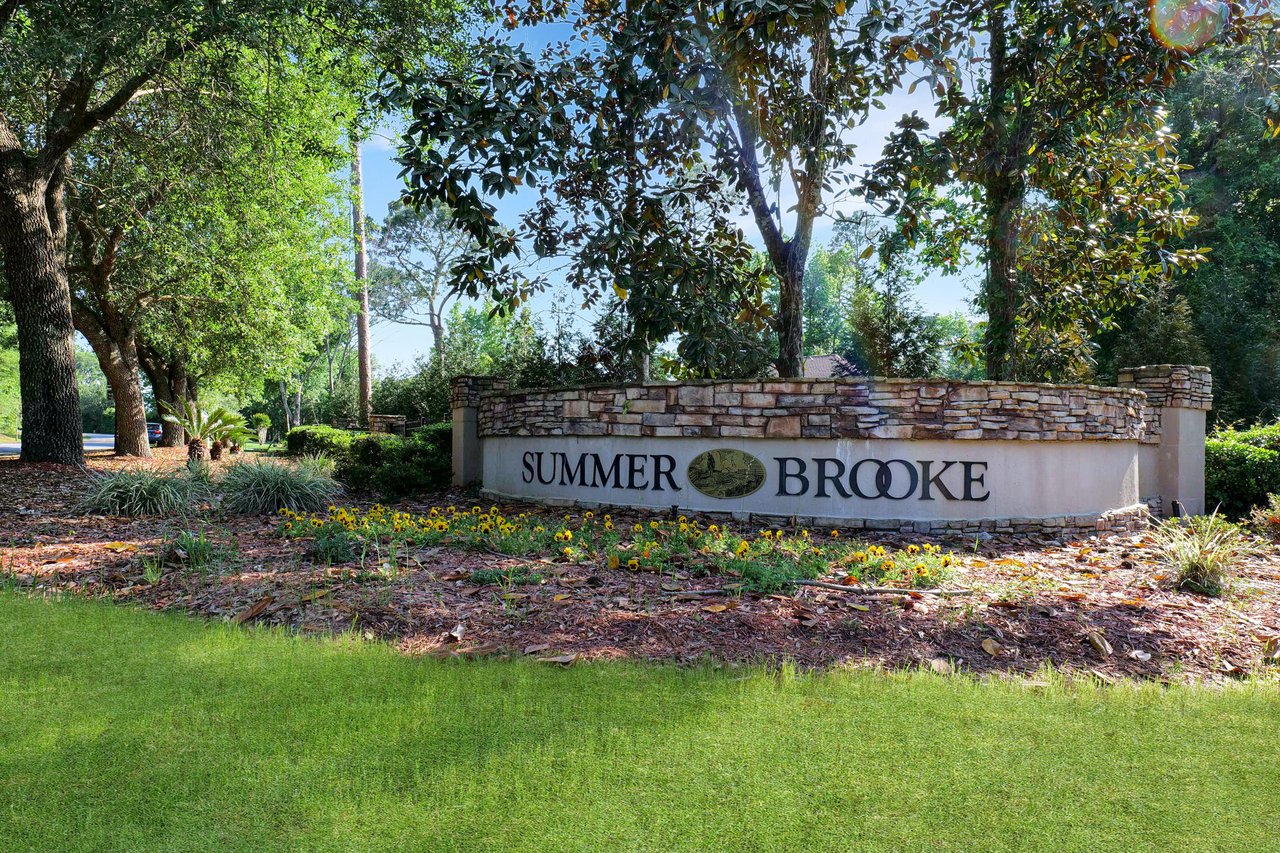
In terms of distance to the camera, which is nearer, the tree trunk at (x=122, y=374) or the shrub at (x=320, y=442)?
the shrub at (x=320, y=442)

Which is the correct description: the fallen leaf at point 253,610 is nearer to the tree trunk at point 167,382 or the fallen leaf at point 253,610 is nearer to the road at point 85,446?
the road at point 85,446

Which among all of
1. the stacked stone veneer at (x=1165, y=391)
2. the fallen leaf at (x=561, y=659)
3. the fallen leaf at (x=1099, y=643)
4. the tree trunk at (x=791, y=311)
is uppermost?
the tree trunk at (x=791, y=311)

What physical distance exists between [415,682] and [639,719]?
0.98 metres

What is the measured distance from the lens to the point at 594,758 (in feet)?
8.05

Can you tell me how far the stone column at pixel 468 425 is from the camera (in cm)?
1068

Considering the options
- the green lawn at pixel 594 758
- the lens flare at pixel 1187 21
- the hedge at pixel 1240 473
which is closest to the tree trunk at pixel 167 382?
the green lawn at pixel 594 758

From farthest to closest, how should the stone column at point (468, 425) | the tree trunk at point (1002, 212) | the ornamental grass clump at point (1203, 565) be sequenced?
1. the stone column at point (468, 425)
2. the tree trunk at point (1002, 212)
3. the ornamental grass clump at point (1203, 565)

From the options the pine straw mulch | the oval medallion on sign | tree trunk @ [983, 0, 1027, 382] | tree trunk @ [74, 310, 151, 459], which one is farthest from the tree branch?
tree trunk @ [983, 0, 1027, 382]

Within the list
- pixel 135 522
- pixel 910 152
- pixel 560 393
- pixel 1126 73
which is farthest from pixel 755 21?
pixel 135 522

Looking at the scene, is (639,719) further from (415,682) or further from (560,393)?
(560,393)

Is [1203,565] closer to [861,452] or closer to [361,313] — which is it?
[861,452]

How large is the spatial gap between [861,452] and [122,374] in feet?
49.2

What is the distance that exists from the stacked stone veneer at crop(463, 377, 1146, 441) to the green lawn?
4395 mm

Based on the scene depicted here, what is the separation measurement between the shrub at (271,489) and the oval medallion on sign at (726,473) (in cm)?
424
